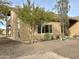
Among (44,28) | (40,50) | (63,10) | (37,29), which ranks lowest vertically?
(40,50)

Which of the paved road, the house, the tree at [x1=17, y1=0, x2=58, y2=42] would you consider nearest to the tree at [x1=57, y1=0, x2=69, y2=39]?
the house

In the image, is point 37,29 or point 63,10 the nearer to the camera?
point 37,29

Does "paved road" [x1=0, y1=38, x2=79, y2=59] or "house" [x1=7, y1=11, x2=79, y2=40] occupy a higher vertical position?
"house" [x1=7, y1=11, x2=79, y2=40]

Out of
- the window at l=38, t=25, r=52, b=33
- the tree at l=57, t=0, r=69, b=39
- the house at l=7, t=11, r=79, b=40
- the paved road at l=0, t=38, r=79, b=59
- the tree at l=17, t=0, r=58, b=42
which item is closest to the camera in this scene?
the paved road at l=0, t=38, r=79, b=59

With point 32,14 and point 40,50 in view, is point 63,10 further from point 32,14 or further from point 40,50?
point 40,50

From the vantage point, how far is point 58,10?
35.4 metres

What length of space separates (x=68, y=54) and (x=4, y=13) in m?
9.97

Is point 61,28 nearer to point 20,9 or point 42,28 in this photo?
point 42,28

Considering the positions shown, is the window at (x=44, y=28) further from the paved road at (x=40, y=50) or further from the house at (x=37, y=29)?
the paved road at (x=40, y=50)

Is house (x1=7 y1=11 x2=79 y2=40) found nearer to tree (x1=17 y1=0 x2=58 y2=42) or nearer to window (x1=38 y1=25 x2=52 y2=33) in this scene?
window (x1=38 y1=25 x2=52 y2=33)

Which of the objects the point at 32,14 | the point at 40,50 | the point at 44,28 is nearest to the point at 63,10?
the point at 44,28

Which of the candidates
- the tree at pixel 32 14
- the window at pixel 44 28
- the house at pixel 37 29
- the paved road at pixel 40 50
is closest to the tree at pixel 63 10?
the house at pixel 37 29

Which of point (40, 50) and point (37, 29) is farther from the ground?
point (37, 29)

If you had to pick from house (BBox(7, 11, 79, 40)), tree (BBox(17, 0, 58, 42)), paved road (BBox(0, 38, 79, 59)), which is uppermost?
tree (BBox(17, 0, 58, 42))
